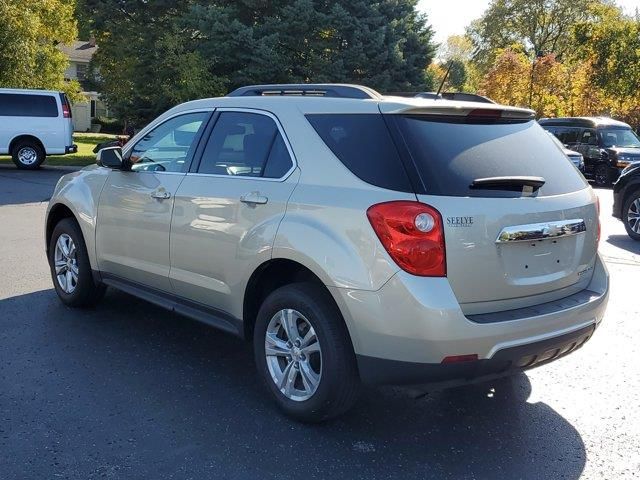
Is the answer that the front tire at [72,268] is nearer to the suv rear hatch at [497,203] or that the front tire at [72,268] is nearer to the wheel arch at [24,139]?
the suv rear hatch at [497,203]

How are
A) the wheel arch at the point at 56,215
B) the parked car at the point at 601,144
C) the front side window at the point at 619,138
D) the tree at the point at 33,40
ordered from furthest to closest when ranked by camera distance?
1. the tree at the point at 33,40
2. the front side window at the point at 619,138
3. the parked car at the point at 601,144
4. the wheel arch at the point at 56,215

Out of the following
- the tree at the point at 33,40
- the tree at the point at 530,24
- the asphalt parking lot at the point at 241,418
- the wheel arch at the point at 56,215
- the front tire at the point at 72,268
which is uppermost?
the tree at the point at 530,24

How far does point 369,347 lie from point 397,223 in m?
0.62

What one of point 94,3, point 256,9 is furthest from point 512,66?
point 94,3

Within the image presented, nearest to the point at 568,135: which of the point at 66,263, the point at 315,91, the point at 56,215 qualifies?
the point at 56,215

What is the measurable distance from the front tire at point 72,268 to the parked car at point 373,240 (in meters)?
1.22

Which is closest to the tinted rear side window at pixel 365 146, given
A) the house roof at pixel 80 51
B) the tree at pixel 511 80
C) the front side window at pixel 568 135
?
the front side window at pixel 568 135

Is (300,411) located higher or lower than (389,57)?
lower

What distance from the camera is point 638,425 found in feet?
12.4

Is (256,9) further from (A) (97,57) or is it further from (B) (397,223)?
(B) (397,223)

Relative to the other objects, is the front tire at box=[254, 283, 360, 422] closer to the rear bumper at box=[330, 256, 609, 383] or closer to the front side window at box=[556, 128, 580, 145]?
the rear bumper at box=[330, 256, 609, 383]

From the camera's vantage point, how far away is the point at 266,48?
19.8 metres

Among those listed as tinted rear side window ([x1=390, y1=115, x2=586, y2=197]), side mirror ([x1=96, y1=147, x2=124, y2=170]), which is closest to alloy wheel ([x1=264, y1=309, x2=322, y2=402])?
tinted rear side window ([x1=390, y1=115, x2=586, y2=197])

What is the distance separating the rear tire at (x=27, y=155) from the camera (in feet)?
62.4
